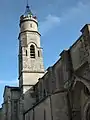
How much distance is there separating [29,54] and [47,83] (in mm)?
7366

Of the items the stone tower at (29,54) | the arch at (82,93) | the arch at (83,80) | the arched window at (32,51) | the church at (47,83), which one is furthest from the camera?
the arched window at (32,51)

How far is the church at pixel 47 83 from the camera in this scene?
1923cm

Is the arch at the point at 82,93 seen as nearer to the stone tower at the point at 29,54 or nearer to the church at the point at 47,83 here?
the church at the point at 47,83

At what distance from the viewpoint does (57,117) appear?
20.5 metres

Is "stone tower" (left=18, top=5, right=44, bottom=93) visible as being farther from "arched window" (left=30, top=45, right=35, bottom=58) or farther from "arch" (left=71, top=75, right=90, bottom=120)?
"arch" (left=71, top=75, right=90, bottom=120)

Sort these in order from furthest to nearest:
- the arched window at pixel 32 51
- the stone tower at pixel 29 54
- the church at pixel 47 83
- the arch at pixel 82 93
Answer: the arched window at pixel 32 51
the stone tower at pixel 29 54
the church at pixel 47 83
the arch at pixel 82 93

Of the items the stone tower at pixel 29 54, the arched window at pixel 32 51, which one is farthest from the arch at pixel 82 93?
the arched window at pixel 32 51

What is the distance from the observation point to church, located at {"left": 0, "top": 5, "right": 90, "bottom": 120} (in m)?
19.2


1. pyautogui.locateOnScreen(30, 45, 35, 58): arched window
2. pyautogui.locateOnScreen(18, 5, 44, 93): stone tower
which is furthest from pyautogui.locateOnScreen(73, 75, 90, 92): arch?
pyautogui.locateOnScreen(30, 45, 35, 58): arched window

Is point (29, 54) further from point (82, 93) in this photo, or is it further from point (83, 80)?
point (83, 80)

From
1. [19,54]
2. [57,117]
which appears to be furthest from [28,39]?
[57,117]

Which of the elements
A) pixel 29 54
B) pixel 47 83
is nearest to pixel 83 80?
pixel 47 83

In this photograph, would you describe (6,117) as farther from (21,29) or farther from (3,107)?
(21,29)

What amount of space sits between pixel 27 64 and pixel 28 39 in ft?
11.8
